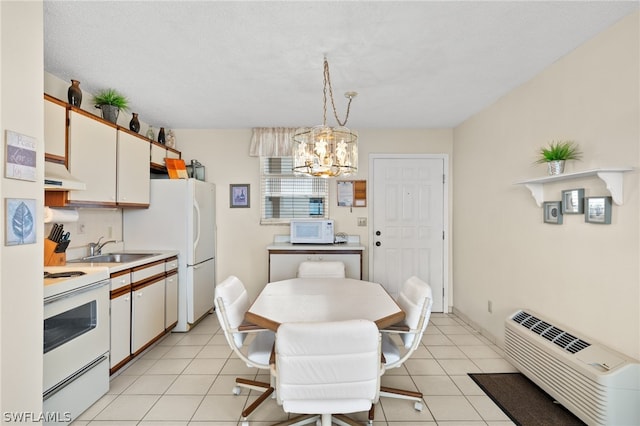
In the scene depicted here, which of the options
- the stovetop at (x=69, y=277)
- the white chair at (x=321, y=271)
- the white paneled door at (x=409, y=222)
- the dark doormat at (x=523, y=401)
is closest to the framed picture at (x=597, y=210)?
the dark doormat at (x=523, y=401)

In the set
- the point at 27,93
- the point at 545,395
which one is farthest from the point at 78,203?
the point at 545,395

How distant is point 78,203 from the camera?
252 cm

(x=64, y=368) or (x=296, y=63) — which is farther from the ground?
(x=296, y=63)

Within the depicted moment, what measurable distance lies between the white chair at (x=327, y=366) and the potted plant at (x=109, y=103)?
2.57 meters

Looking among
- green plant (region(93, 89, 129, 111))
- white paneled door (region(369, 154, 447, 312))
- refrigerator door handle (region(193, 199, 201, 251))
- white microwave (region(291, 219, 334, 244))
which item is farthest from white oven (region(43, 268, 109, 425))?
white paneled door (region(369, 154, 447, 312))

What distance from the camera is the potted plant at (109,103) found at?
2852 mm

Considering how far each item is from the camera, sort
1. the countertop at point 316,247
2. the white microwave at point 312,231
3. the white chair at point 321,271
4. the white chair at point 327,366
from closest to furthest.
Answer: the white chair at point 327,366 < the white chair at point 321,271 < the countertop at point 316,247 < the white microwave at point 312,231

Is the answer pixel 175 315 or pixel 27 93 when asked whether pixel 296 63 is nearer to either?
pixel 27 93

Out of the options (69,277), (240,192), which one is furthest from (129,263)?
(240,192)

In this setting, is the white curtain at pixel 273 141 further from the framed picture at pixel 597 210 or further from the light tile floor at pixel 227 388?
the framed picture at pixel 597 210

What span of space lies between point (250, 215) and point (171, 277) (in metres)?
1.31

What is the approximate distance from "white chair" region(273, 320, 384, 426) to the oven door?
1.37m

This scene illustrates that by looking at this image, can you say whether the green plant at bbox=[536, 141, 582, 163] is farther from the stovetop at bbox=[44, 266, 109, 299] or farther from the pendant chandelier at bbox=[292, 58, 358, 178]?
the stovetop at bbox=[44, 266, 109, 299]

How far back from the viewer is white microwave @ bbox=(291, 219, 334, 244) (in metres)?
4.09
